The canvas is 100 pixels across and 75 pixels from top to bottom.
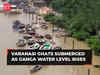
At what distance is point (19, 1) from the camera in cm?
318

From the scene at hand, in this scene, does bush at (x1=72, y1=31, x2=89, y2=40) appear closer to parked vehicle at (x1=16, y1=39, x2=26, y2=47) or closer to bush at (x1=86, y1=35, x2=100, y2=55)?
bush at (x1=86, y1=35, x2=100, y2=55)

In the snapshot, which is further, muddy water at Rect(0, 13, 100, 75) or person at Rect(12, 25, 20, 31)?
person at Rect(12, 25, 20, 31)

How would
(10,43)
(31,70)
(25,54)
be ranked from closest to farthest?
(25,54) → (31,70) → (10,43)

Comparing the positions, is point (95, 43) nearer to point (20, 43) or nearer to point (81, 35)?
point (81, 35)

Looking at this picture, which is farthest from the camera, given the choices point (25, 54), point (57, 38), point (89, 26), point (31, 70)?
point (57, 38)

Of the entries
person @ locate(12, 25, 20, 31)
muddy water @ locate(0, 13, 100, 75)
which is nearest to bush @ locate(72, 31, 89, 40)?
muddy water @ locate(0, 13, 100, 75)

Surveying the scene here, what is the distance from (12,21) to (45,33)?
46 centimetres

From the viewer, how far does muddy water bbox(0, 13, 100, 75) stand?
209 cm

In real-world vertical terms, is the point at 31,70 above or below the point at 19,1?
below

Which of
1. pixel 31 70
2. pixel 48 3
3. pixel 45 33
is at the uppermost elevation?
A: pixel 48 3

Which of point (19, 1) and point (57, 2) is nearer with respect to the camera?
point (57, 2)

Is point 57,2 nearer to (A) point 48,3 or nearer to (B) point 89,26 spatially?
(A) point 48,3

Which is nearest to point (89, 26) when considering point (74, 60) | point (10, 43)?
point (10, 43)

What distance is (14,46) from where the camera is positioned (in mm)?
2611
